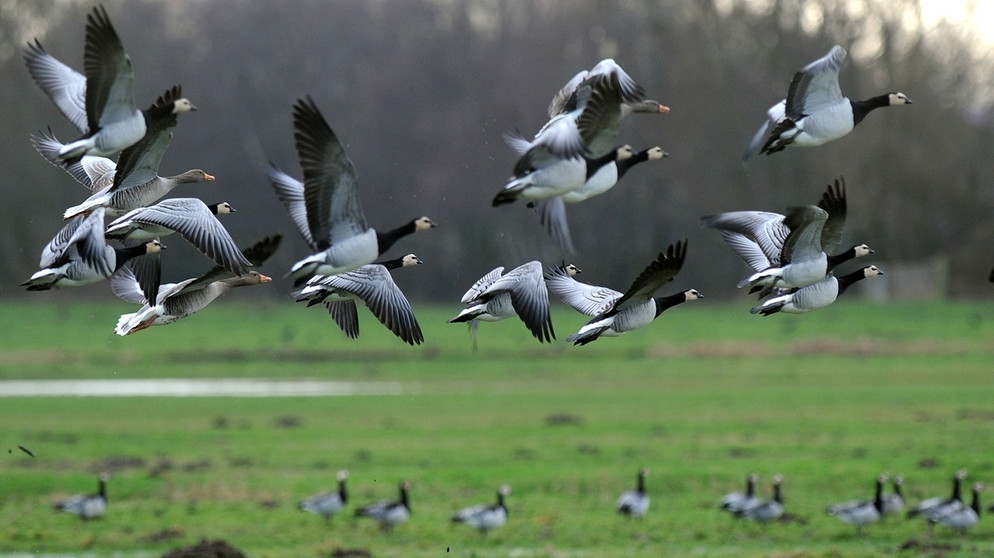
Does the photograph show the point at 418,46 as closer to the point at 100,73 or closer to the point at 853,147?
the point at 853,147

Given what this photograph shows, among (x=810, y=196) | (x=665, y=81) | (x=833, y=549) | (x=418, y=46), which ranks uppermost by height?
(x=418, y=46)

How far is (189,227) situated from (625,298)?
3.13 m

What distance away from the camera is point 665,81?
72.6m

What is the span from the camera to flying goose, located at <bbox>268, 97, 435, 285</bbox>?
1009 centimetres

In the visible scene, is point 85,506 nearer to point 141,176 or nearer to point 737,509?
Result: point 737,509

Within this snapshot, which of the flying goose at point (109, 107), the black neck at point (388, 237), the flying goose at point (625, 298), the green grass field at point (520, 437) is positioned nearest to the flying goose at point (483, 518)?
the green grass field at point (520, 437)

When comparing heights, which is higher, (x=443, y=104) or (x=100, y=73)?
(x=443, y=104)

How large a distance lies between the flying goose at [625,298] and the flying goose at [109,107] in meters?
3.33

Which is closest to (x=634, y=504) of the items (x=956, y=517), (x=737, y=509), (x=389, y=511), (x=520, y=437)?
(x=737, y=509)

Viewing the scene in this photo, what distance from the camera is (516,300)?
11109 mm

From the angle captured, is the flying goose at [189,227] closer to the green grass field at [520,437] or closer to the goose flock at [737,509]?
the green grass field at [520,437]

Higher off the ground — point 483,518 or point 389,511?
point 389,511

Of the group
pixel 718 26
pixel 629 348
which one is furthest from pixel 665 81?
pixel 629 348

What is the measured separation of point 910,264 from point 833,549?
53.8 meters
